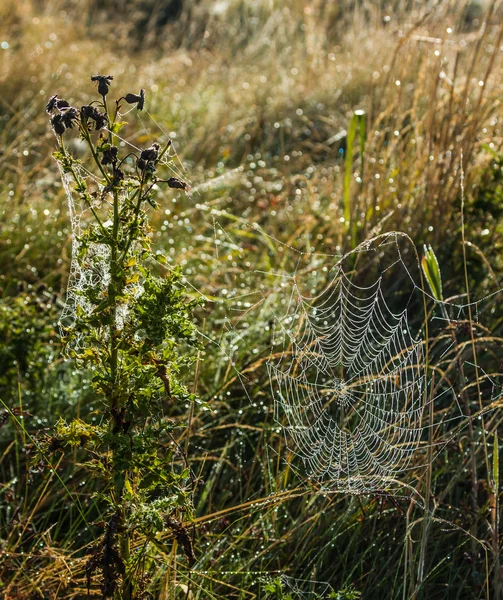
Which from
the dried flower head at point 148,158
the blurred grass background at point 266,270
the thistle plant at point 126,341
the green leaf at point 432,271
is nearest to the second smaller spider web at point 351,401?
the blurred grass background at point 266,270

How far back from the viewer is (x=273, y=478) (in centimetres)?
238

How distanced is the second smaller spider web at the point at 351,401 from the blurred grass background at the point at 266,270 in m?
0.10

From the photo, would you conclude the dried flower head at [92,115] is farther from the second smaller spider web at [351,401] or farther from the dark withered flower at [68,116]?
the second smaller spider web at [351,401]

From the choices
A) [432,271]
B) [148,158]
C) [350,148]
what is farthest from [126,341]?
[350,148]

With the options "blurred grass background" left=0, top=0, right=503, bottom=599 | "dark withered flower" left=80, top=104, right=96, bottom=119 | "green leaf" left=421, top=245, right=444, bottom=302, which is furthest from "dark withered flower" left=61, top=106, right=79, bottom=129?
"green leaf" left=421, top=245, right=444, bottom=302

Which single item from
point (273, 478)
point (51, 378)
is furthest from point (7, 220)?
point (273, 478)

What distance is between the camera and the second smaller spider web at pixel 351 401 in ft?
7.68

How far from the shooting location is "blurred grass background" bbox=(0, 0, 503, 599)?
7.22 ft

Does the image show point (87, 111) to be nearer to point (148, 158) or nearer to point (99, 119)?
point (99, 119)

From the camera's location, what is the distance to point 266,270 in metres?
3.55

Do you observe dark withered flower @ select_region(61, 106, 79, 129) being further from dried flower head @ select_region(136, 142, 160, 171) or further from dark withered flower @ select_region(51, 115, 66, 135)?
dried flower head @ select_region(136, 142, 160, 171)

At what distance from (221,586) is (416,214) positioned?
1.79 m

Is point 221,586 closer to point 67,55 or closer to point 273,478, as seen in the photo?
point 273,478

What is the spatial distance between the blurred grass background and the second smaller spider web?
103mm
